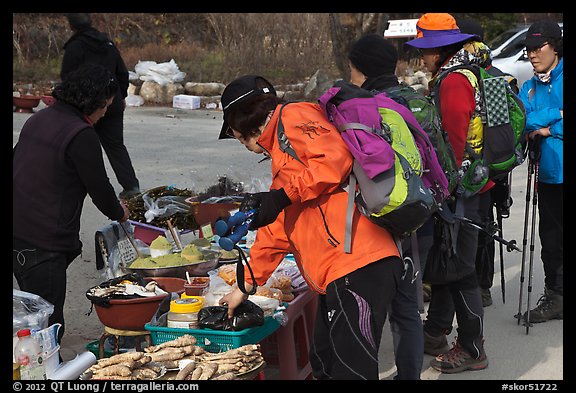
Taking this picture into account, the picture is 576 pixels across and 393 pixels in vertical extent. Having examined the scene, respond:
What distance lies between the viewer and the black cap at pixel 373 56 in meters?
4.60

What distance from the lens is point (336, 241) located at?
11.7 feet

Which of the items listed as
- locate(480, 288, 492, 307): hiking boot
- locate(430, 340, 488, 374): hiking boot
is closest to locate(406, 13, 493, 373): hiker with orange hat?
locate(430, 340, 488, 374): hiking boot

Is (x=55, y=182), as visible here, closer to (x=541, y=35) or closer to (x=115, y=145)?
(x=541, y=35)

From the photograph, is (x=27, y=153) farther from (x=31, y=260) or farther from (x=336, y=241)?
(x=336, y=241)

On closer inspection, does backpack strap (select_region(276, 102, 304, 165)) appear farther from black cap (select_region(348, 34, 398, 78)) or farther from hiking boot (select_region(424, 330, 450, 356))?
hiking boot (select_region(424, 330, 450, 356))

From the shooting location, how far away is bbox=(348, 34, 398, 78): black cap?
4.60m

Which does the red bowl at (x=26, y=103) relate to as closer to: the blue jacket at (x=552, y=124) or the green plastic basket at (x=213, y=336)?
the blue jacket at (x=552, y=124)

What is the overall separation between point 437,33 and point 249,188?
2.46 meters

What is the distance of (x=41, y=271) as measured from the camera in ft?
14.9

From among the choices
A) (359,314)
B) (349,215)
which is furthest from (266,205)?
(359,314)

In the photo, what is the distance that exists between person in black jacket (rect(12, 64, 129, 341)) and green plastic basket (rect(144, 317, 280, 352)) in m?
0.76

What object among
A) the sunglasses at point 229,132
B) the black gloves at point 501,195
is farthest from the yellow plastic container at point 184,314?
the black gloves at point 501,195
